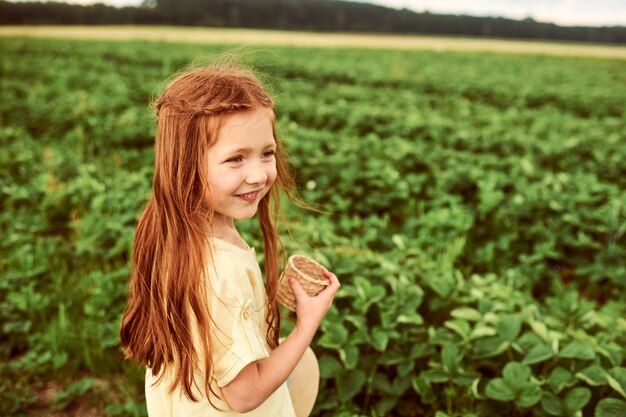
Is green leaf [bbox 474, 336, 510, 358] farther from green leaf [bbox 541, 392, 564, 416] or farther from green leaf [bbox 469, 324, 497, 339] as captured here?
green leaf [bbox 541, 392, 564, 416]

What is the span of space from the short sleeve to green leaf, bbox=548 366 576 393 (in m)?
1.26

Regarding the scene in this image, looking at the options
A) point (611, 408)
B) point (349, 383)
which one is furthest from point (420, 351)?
point (611, 408)

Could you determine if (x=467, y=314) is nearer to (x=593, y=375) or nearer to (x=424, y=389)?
(x=424, y=389)

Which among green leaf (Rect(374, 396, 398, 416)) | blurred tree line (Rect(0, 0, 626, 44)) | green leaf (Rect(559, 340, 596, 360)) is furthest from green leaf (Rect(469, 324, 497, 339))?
blurred tree line (Rect(0, 0, 626, 44))

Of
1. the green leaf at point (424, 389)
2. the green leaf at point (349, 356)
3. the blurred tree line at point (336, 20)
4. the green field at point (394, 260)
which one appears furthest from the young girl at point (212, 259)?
the blurred tree line at point (336, 20)

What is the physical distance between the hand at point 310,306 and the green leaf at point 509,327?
108cm

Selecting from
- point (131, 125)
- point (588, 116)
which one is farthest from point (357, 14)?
point (131, 125)

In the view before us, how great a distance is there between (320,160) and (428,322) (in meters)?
2.35

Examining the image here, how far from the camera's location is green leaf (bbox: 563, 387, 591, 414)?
174 cm

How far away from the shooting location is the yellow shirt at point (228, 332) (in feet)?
3.66

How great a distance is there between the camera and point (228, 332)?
1.12 m

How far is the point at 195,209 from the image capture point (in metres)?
1.18

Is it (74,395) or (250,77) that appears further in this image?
(74,395)

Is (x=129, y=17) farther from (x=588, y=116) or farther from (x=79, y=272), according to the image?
(x=79, y=272)
